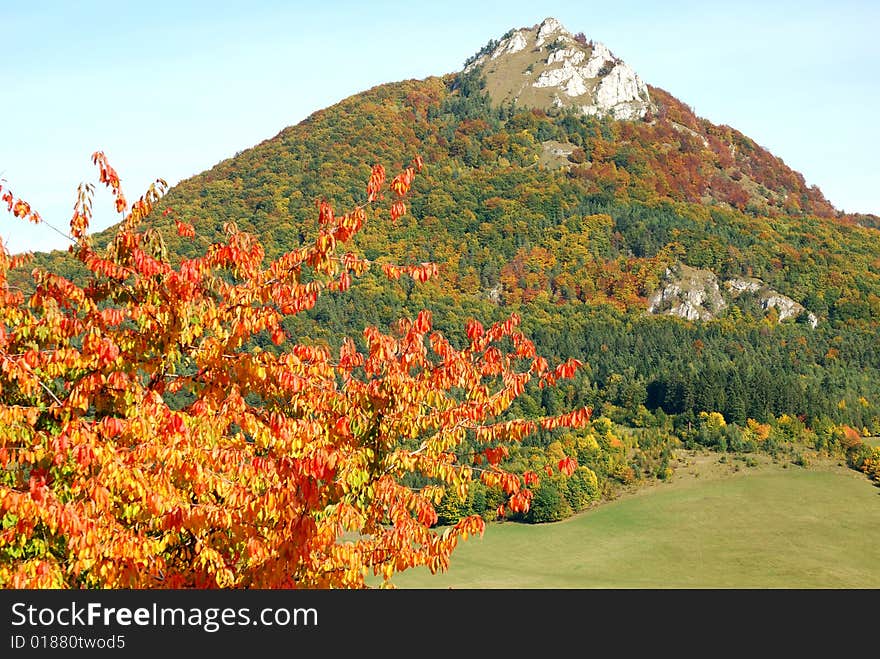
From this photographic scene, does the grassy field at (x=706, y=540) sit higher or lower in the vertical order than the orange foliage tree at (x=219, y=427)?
lower

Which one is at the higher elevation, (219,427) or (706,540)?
(219,427)

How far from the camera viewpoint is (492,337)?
13.7m

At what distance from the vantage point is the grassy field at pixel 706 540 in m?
81.4

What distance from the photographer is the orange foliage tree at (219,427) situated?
1108 centimetres

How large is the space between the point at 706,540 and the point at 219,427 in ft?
293

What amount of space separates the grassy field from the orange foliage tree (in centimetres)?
5735

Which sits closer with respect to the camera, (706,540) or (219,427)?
(219,427)

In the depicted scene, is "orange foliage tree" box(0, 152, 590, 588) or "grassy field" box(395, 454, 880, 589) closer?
"orange foliage tree" box(0, 152, 590, 588)

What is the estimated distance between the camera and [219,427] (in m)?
11.9

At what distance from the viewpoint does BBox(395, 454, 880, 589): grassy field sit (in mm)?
81438

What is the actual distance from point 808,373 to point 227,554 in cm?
17889

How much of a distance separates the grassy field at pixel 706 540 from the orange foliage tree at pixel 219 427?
5735 cm

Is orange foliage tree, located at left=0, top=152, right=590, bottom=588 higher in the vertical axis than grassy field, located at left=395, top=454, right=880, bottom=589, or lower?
higher

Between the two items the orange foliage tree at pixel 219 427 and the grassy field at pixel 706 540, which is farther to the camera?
the grassy field at pixel 706 540
